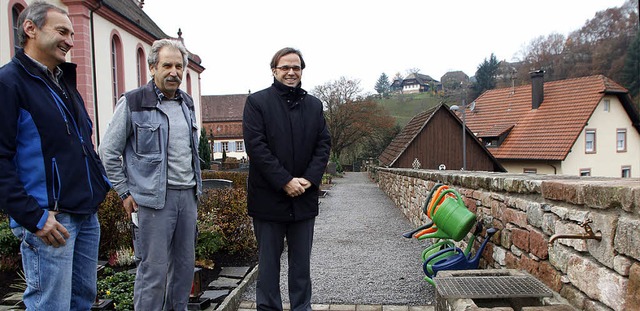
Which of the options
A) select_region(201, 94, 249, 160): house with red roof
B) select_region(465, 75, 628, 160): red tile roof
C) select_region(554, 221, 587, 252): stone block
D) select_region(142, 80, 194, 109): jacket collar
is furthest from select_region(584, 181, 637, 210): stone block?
select_region(201, 94, 249, 160): house with red roof

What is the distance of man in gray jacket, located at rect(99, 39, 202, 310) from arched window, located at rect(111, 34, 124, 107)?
1585cm

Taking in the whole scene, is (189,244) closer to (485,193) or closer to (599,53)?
(485,193)

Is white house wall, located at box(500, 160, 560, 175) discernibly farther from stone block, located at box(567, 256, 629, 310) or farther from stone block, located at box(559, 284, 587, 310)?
stone block, located at box(567, 256, 629, 310)

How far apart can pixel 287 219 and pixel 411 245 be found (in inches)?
167

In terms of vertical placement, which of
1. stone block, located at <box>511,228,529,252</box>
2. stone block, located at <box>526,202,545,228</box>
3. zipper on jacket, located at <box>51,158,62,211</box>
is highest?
zipper on jacket, located at <box>51,158,62,211</box>

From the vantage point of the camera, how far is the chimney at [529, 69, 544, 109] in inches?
1077

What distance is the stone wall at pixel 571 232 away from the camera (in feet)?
6.71

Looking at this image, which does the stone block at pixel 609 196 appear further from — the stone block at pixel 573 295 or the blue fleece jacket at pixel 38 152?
the blue fleece jacket at pixel 38 152

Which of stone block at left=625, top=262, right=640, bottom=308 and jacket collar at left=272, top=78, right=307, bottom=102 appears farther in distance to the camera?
jacket collar at left=272, top=78, right=307, bottom=102

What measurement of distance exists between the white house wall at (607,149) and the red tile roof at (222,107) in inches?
1588

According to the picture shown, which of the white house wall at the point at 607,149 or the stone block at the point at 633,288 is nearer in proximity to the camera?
the stone block at the point at 633,288

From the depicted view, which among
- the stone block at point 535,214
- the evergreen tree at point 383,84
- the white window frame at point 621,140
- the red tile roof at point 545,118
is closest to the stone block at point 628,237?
the stone block at point 535,214

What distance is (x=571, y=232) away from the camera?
2570 mm

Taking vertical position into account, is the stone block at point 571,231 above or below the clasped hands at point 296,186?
below
